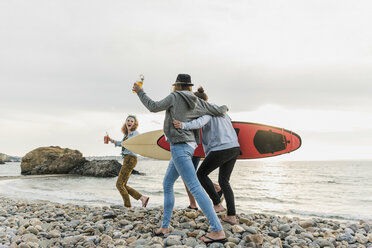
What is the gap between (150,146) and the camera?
6973 mm

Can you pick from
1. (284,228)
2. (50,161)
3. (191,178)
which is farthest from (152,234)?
(50,161)

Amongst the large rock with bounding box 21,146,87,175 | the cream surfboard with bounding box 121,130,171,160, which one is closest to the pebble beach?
the cream surfboard with bounding box 121,130,171,160

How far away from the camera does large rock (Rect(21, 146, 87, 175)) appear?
34062 millimetres

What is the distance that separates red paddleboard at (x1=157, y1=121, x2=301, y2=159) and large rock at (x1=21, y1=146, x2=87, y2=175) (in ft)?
107

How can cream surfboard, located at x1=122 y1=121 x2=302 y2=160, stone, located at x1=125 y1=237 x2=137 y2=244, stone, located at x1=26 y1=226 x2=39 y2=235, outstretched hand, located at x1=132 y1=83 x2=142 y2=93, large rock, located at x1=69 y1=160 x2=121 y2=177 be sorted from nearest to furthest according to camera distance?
1. outstretched hand, located at x1=132 y1=83 x2=142 y2=93
2. stone, located at x1=125 y1=237 x2=137 y2=244
3. stone, located at x1=26 y1=226 x2=39 y2=235
4. cream surfboard, located at x1=122 y1=121 x2=302 y2=160
5. large rock, located at x1=69 y1=160 x2=121 y2=177

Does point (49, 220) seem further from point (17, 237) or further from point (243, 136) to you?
point (243, 136)

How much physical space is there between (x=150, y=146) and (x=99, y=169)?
25810 mm

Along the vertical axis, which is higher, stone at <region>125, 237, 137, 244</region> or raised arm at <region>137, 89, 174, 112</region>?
raised arm at <region>137, 89, 174, 112</region>

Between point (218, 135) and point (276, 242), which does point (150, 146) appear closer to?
point (218, 135)

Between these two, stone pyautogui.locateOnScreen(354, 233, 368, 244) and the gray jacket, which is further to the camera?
stone pyautogui.locateOnScreen(354, 233, 368, 244)

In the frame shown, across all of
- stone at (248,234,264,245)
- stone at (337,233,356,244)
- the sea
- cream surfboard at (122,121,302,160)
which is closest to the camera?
stone at (248,234,264,245)

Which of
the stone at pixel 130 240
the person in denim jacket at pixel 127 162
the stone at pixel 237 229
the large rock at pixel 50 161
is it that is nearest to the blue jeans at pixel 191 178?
the stone at pixel 237 229

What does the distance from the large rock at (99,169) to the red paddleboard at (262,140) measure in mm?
26374

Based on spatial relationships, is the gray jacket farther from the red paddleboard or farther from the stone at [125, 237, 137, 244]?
the red paddleboard
